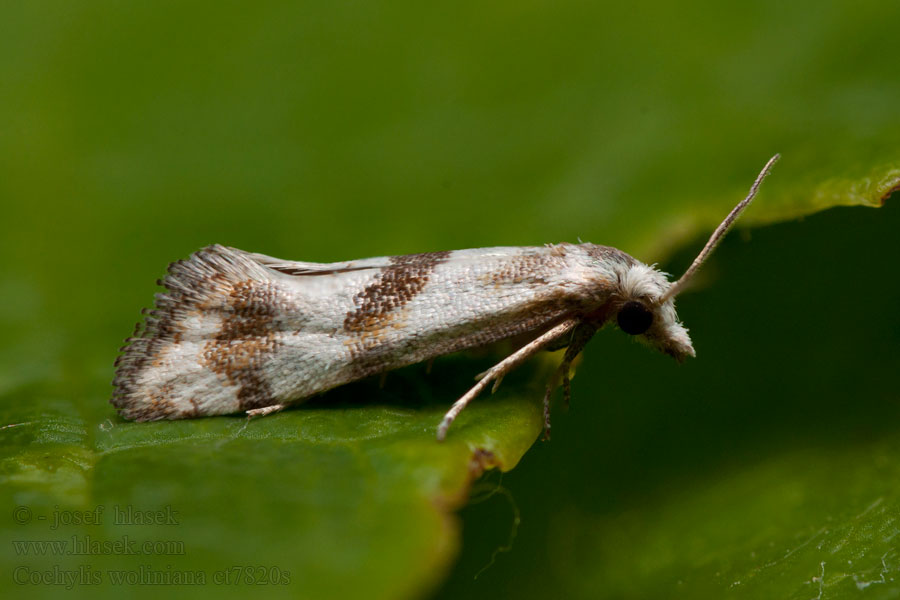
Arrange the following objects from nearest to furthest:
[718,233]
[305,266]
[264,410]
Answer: [264,410]
[718,233]
[305,266]

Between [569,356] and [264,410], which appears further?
[569,356]

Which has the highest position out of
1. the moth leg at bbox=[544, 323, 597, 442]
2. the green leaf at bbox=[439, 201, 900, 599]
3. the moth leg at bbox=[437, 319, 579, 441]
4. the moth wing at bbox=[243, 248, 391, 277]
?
the moth wing at bbox=[243, 248, 391, 277]

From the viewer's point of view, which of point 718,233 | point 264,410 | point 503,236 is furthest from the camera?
point 503,236

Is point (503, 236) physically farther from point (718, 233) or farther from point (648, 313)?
point (718, 233)

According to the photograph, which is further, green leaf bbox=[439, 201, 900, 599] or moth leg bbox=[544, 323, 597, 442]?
moth leg bbox=[544, 323, 597, 442]

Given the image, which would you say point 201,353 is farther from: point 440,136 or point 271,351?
point 440,136

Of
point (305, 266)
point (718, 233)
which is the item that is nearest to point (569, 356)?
point (718, 233)

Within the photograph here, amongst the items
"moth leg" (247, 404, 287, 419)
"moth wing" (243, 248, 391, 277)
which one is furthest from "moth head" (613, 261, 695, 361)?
"moth leg" (247, 404, 287, 419)

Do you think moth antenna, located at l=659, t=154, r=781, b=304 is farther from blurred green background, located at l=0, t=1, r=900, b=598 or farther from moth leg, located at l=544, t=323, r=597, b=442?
moth leg, located at l=544, t=323, r=597, b=442
